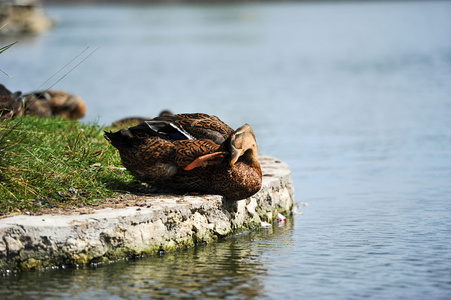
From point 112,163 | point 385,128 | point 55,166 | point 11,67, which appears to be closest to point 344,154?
point 385,128

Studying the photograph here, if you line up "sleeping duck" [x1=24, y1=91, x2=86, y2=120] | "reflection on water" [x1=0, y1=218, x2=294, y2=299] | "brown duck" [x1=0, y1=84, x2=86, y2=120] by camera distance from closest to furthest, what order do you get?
"reflection on water" [x1=0, y1=218, x2=294, y2=299] < "brown duck" [x1=0, y1=84, x2=86, y2=120] < "sleeping duck" [x1=24, y1=91, x2=86, y2=120]

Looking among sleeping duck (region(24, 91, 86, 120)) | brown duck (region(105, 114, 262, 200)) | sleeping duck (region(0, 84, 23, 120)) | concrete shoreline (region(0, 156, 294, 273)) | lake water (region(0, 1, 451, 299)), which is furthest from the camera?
sleeping duck (region(24, 91, 86, 120))

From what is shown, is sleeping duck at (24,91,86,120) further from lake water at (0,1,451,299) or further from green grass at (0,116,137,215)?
green grass at (0,116,137,215)

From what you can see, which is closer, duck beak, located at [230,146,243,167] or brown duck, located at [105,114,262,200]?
duck beak, located at [230,146,243,167]

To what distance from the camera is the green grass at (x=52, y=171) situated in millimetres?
8039

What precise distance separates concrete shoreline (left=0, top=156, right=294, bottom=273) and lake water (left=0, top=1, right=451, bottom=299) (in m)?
0.16

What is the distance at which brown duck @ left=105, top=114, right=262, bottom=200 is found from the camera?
8258 mm

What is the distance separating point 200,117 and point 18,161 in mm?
2183


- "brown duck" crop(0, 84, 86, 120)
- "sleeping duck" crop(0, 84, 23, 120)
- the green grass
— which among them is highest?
"brown duck" crop(0, 84, 86, 120)

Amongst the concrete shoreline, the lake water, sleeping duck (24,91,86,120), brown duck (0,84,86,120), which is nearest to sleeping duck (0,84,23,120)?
the lake water

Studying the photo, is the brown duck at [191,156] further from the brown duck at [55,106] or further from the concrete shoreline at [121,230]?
the brown duck at [55,106]

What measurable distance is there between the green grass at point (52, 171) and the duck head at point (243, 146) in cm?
145

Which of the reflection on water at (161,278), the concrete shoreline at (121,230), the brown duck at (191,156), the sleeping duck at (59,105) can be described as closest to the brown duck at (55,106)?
the sleeping duck at (59,105)

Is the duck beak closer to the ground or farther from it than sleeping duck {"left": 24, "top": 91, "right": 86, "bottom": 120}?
closer to the ground
